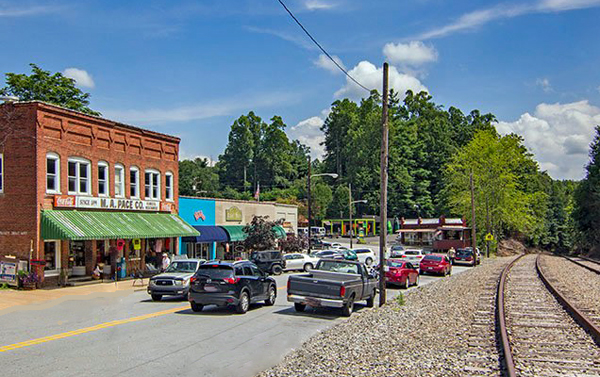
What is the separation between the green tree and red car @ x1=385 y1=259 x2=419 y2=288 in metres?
42.2

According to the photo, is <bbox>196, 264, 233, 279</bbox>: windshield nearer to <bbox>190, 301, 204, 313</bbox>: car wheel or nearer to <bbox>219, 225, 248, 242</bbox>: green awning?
<bbox>190, 301, 204, 313</bbox>: car wheel

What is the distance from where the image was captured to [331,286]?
17.2 metres

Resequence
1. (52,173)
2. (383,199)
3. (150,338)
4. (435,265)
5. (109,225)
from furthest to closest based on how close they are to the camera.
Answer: (435,265), (109,225), (52,173), (383,199), (150,338)

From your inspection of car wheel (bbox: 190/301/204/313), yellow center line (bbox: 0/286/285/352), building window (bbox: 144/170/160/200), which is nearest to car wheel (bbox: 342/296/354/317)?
car wheel (bbox: 190/301/204/313)

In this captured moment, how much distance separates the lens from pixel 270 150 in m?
123

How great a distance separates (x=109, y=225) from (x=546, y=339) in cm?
2275

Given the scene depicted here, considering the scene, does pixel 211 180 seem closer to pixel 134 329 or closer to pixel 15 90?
pixel 15 90

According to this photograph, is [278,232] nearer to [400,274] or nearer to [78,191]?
[78,191]

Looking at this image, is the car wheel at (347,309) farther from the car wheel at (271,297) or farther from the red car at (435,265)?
the red car at (435,265)

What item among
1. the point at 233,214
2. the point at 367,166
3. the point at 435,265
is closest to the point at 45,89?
the point at 233,214

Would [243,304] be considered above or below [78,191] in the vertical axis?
below

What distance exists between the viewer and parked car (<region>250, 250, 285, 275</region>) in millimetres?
34500

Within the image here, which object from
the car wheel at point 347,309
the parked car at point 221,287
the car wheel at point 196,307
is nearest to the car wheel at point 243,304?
the parked car at point 221,287

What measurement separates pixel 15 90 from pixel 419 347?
57.1m
